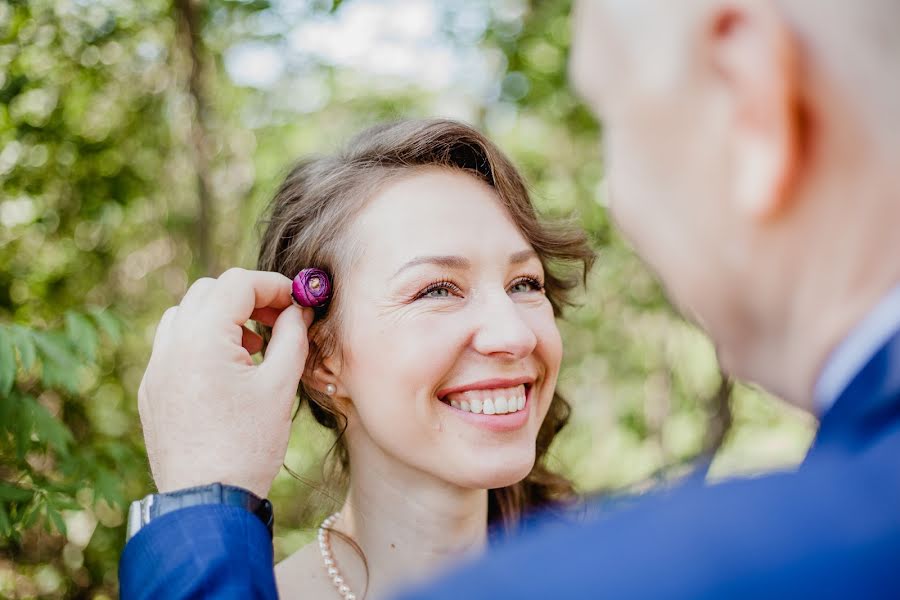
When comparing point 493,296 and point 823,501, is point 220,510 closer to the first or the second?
point 493,296

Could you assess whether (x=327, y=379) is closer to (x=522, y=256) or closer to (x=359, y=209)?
(x=359, y=209)

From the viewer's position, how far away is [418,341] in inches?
81.0

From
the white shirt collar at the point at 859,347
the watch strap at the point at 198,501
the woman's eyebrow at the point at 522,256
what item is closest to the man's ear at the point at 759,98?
the white shirt collar at the point at 859,347

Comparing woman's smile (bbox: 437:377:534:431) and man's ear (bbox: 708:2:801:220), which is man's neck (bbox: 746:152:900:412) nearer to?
man's ear (bbox: 708:2:801:220)

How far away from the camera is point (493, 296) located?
84.0 inches

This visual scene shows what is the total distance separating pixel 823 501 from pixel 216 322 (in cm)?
147

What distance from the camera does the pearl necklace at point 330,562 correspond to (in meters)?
2.30

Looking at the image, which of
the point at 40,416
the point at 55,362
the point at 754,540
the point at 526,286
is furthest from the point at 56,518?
the point at 754,540

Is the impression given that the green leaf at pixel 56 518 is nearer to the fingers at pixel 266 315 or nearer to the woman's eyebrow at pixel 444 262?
the fingers at pixel 266 315

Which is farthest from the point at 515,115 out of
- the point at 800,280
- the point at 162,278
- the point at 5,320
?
the point at 800,280

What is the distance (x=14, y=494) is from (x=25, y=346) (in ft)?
1.39

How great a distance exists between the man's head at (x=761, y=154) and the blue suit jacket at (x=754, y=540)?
0.09m

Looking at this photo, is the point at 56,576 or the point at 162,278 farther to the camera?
the point at 162,278

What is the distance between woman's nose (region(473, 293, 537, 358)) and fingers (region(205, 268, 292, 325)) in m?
0.50
